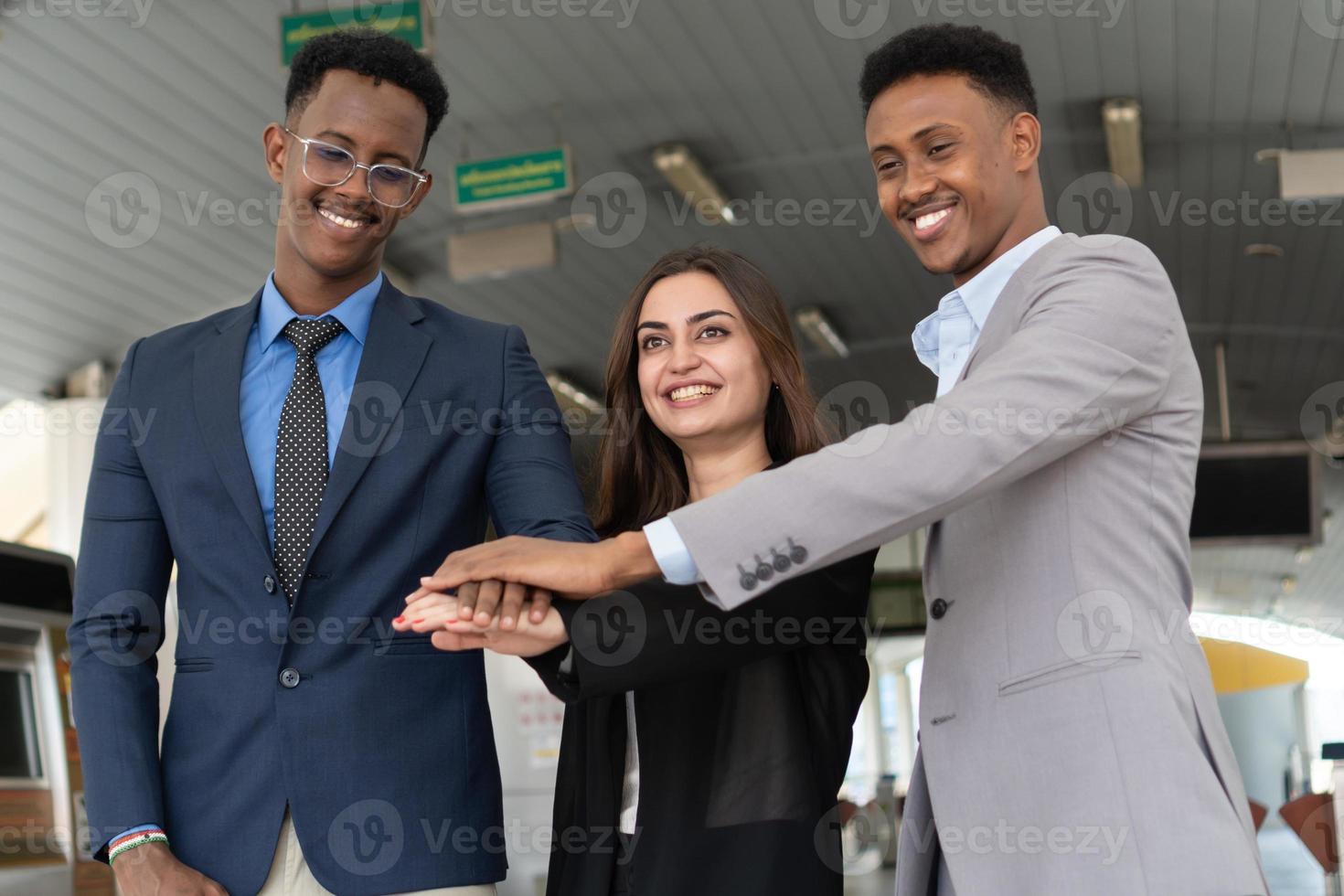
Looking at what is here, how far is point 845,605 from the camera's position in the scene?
1.81 m

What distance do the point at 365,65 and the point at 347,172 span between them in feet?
0.55

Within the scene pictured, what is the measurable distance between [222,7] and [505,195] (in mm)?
1738

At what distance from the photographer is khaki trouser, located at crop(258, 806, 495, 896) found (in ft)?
5.02

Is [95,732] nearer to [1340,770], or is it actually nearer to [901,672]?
[1340,770]

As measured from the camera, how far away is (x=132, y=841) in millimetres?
1528

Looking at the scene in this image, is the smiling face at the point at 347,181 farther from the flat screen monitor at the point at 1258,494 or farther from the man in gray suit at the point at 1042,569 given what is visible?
the flat screen monitor at the point at 1258,494

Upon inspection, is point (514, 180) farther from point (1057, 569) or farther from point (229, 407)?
point (1057, 569)

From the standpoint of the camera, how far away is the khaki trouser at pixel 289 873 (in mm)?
1529

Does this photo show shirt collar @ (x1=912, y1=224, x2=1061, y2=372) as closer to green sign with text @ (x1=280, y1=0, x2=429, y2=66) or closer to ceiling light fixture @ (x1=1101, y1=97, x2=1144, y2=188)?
green sign with text @ (x1=280, y1=0, x2=429, y2=66)

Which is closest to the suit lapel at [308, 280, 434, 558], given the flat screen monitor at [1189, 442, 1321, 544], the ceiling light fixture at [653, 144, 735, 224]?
the ceiling light fixture at [653, 144, 735, 224]

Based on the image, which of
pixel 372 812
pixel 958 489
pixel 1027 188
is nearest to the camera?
pixel 958 489

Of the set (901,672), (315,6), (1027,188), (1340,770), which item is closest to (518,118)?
(315,6)

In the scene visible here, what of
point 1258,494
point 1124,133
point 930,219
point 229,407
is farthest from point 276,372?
point 1258,494

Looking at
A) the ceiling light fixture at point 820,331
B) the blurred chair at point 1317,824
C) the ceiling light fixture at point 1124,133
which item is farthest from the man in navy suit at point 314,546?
the ceiling light fixture at point 820,331
